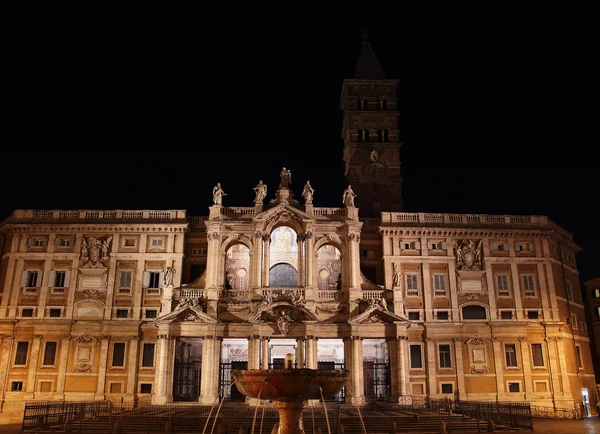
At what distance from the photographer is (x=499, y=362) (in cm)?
4975

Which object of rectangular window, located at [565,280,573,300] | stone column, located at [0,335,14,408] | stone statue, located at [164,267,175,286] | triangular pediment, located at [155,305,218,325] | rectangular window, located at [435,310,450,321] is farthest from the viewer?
rectangular window, located at [565,280,573,300]

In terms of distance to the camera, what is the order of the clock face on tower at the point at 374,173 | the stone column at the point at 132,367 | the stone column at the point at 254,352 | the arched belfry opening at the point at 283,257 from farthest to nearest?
the clock face on tower at the point at 374,173 → the arched belfry opening at the point at 283,257 → the stone column at the point at 132,367 → the stone column at the point at 254,352

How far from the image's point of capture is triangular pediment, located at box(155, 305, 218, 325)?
4625 cm

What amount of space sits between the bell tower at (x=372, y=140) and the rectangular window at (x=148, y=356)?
25.8 meters

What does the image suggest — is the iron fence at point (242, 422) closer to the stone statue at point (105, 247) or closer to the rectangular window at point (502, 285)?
the rectangular window at point (502, 285)

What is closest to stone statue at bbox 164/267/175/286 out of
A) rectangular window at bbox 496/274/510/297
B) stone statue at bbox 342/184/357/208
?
stone statue at bbox 342/184/357/208

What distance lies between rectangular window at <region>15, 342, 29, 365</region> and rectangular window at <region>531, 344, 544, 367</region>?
149 feet

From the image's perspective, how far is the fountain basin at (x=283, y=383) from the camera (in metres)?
16.0

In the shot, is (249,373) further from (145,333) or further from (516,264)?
(516,264)

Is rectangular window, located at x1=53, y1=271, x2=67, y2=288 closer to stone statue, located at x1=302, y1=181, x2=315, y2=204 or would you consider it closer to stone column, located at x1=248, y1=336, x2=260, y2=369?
stone column, located at x1=248, y1=336, x2=260, y2=369

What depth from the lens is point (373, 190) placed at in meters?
61.3

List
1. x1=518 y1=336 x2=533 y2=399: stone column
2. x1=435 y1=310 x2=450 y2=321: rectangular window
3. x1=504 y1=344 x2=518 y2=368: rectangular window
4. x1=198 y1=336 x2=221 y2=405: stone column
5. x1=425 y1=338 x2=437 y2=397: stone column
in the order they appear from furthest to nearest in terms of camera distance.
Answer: x1=435 y1=310 x2=450 y2=321: rectangular window < x1=504 y1=344 x2=518 y2=368: rectangular window < x1=518 y1=336 x2=533 y2=399: stone column < x1=425 y1=338 x2=437 y2=397: stone column < x1=198 y1=336 x2=221 y2=405: stone column

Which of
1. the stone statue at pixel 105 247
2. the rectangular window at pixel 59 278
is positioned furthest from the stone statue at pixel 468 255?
the rectangular window at pixel 59 278

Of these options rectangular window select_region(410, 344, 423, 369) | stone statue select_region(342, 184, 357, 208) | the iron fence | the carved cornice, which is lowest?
the iron fence
